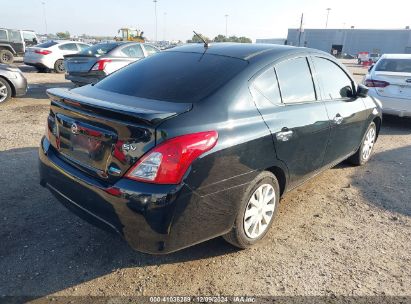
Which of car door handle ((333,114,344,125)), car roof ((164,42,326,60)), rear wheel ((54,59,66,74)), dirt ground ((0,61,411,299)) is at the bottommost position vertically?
rear wheel ((54,59,66,74))

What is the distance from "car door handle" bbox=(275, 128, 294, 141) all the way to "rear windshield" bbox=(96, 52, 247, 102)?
63 cm

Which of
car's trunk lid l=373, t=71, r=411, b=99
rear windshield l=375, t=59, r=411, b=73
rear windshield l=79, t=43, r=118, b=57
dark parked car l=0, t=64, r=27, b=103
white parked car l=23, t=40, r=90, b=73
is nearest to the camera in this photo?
car's trunk lid l=373, t=71, r=411, b=99

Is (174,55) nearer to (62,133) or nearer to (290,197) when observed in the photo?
(62,133)

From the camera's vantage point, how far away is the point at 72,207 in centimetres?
270

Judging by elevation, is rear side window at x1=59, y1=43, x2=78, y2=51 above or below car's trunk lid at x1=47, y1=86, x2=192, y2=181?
below

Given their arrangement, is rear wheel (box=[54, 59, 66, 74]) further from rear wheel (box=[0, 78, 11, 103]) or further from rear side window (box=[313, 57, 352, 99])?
rear side window (box=[313, 57, 352, 99])

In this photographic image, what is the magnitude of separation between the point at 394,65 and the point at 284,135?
6.37m

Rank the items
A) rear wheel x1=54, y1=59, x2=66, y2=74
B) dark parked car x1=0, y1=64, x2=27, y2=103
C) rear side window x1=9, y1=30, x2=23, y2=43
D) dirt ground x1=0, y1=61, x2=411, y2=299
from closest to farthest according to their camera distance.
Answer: dirt ground x1=0, y1=61, x2=411, y2=299 < dark parked car x1=0, y1=64, x2=27, y2=103 < rear wheel x1=54, y1=59, x2=66, y2=74 < rear side window x1=9, y1=30, x2=23, y2=43

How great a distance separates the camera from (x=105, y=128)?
2373 mm

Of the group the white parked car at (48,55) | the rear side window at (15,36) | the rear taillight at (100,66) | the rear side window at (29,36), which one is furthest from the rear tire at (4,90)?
the rear side window at (29,36)

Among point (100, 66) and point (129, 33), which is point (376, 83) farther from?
point (129, 33)

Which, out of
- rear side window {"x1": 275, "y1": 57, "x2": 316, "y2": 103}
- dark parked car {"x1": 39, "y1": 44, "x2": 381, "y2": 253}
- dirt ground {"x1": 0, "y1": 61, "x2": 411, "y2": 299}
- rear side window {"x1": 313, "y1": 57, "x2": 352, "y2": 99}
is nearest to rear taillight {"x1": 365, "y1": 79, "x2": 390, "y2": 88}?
rear side window {"x1": 313, "y1": 57, "x2": 352, "y2": 99}

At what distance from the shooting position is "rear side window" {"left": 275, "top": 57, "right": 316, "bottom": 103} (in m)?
3.21

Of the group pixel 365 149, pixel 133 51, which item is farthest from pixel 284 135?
pixel 133 51
